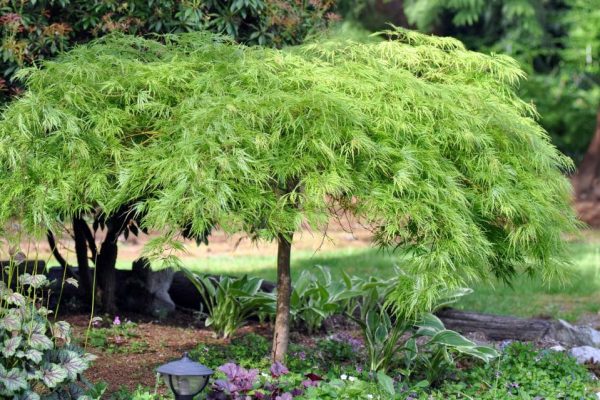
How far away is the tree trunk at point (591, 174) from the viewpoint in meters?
17.1

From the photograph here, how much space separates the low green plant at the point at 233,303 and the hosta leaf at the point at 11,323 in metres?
2.75

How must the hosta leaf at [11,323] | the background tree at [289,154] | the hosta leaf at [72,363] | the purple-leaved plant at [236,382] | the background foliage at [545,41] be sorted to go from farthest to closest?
the background foliage at [545,41]
the purple-leaved plant at [236,382]
the background tree at [289,154]
the hosta leaf at [72,363]
the hosta leaf at [11,323]

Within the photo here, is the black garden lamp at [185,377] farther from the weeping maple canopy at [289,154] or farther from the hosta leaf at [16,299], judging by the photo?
the hosta leaf at [16,299]

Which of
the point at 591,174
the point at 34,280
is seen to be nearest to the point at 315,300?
the point at 34,280

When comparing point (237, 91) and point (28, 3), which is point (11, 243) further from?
point (28, 3)

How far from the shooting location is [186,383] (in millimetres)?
4488

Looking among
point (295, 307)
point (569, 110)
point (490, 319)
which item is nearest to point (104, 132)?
point (295, 307)

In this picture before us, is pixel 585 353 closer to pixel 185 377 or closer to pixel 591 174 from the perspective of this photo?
pixel 185 377

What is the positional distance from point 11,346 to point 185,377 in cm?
84

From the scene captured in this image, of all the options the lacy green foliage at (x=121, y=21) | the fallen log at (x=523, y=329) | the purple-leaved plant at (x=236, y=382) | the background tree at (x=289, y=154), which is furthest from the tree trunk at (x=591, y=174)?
the purple-leaved plant at (x=236, y=382)

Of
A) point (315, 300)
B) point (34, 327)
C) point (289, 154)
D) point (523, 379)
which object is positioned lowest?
point (523, 379)

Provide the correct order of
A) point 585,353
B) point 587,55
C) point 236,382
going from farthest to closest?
1. point 587,55
2. point 585,353
3. point 236,382

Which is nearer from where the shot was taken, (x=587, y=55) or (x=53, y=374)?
(x=53, y=374)

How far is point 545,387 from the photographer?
605cm
